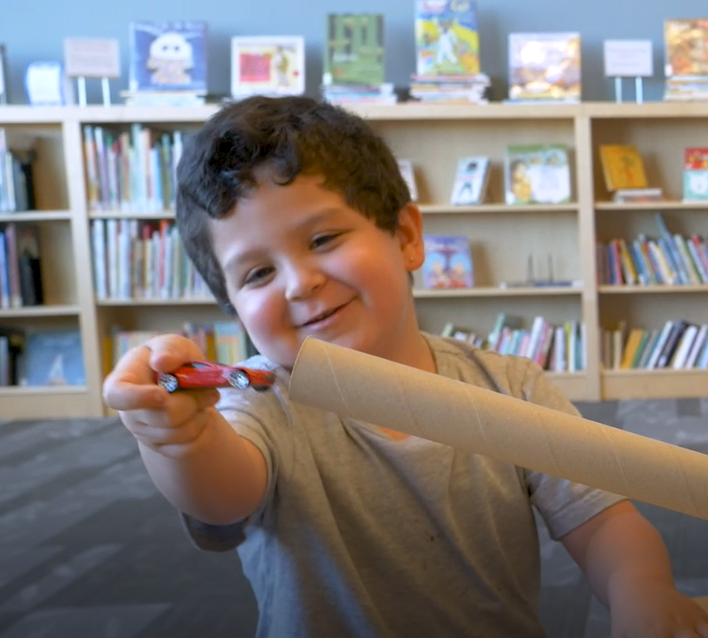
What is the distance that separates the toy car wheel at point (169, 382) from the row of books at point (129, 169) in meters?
2.86

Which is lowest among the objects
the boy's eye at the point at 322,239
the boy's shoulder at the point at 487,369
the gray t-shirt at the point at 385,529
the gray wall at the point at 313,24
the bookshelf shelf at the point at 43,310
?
the bookshelf shelf at the point at 43,310

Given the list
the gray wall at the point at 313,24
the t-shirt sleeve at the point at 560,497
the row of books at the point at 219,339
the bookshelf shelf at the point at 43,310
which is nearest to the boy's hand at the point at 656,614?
the t-shirt sleeve at the point at 560,497

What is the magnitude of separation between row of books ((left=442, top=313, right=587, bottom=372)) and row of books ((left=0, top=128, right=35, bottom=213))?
5.67 ft

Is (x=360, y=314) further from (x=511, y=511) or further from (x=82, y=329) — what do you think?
(x=82, y=329)

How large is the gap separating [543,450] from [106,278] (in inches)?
121

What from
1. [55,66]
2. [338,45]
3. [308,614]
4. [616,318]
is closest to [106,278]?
[55,66]

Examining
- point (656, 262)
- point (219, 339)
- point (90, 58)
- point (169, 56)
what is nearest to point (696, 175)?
point (656, 262)

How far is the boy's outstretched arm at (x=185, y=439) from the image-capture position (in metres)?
0.47

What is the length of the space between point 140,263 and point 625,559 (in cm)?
280

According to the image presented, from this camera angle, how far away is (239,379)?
40cm

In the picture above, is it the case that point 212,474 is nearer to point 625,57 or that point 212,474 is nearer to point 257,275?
point 257,275

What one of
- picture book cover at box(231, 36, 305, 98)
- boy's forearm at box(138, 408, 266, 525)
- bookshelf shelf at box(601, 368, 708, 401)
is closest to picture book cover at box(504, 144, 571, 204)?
bookshelf shelf at box(601, 368, 708, 401)

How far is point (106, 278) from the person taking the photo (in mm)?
3240

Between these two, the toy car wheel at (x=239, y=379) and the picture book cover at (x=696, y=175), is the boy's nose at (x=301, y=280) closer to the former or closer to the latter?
the toy car wheel at (x=239, y=379)
